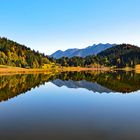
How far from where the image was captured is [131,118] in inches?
1302

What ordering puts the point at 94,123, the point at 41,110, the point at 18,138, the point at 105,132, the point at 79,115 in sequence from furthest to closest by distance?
1. the point at 41,110
2. the point at 79,115
3. the point at 94,123
4. the point at 105,132
5. the point at 18,138

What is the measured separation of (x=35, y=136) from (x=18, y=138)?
1.41 meters

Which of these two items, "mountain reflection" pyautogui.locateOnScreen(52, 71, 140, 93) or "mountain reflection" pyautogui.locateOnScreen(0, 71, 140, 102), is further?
"mountain reflection" pyautogui.locateOnScreen(52, 71, 140, 93)

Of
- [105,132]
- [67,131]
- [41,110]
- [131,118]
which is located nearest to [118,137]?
[105,132]

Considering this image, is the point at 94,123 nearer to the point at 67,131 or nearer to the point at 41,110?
the point at 67,131

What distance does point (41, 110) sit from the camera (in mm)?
39438

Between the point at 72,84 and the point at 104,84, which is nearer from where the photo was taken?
the point at 104,84

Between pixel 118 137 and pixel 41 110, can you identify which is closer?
pixel 118 137

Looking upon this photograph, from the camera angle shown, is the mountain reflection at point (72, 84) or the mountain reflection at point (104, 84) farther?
the mountain reflection at point (104, 84)

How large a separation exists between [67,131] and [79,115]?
8.95 meters

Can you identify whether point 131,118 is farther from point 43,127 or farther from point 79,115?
point 43,127

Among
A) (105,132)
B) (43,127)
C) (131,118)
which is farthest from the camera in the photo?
(131,118)

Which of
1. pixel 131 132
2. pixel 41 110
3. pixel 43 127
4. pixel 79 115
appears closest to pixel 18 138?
pixel 43 127

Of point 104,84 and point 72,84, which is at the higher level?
point 72,84
